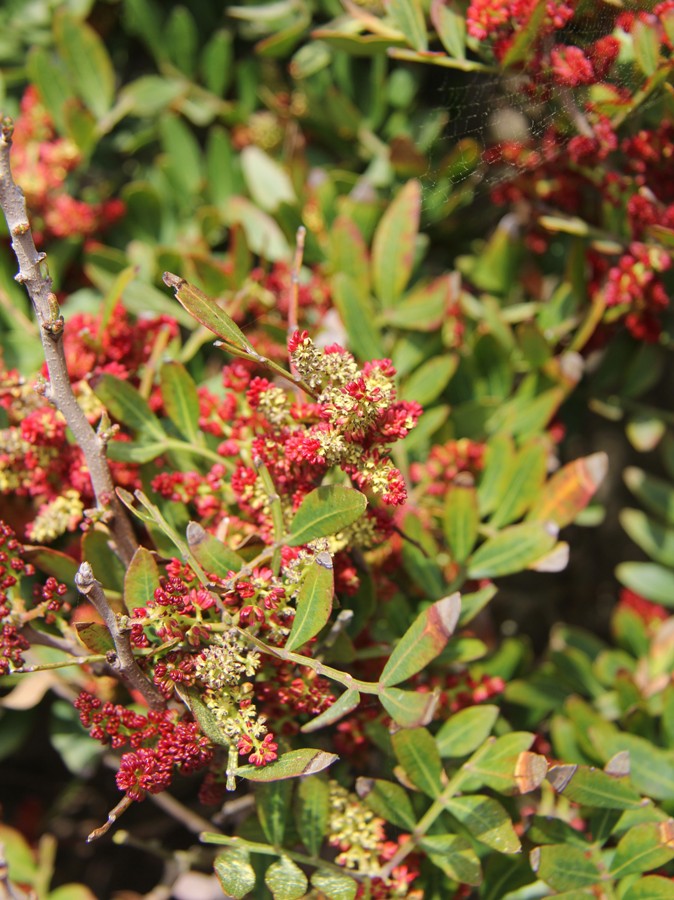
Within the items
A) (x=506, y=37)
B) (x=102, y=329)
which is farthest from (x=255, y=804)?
(x=506, y=37)

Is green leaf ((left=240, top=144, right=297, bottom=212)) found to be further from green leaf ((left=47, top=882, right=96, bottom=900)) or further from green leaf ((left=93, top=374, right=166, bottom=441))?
green leaf ((left=47, top=882, right=96, bottom=900))

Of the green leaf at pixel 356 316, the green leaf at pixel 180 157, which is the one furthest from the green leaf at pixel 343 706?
the green leaf at pixel 180 157

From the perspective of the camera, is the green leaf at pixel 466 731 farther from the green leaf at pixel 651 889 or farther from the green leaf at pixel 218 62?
the green leaf at pixel 218 62

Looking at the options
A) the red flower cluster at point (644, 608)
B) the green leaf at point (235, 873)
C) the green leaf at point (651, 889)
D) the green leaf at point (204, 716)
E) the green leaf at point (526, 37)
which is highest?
the green leaf at point (526, 37)

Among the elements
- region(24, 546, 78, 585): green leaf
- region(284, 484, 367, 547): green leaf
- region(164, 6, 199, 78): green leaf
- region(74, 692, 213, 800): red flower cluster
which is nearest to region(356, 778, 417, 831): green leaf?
region(74, 692, 213, 800): red flower cluster

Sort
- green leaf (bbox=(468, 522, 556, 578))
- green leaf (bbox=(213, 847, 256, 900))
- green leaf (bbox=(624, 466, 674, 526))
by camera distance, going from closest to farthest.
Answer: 1. green leaf (bbox=(213, 847, 256, 900))
2. green leaf (bbox=(468, 522, 556, 578))
3. green leaf (bbox=(624, 466, 674, 526))

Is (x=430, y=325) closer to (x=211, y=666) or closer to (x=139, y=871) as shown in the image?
(x=211, y=666)

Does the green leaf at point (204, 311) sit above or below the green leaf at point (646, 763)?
above

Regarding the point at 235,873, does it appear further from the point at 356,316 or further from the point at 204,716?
the point at 356,316
